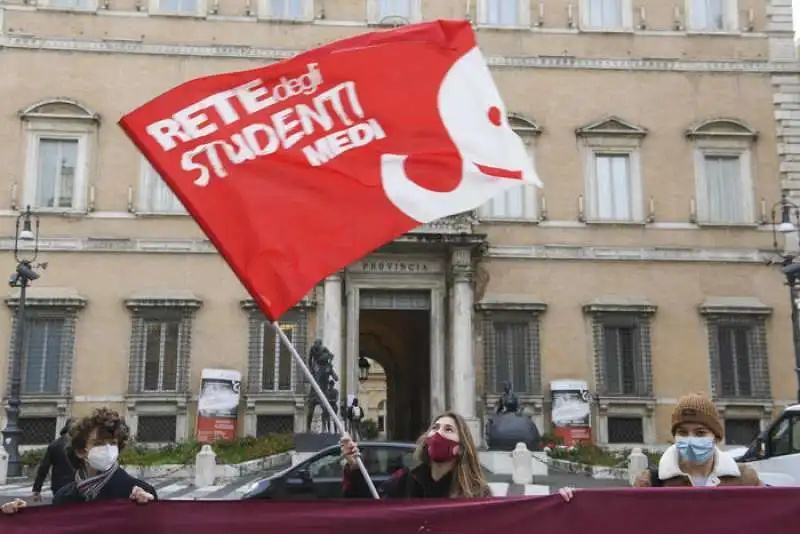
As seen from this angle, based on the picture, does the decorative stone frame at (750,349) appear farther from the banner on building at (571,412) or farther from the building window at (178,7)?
the building window at (178,7)

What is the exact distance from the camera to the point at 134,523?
14.3 feet

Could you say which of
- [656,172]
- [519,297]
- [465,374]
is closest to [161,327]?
[465,374]

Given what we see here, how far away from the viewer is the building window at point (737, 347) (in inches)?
898

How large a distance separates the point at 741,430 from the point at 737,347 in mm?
2195

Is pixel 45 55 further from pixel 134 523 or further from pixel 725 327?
pixel 134 523

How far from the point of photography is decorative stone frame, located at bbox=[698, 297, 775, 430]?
22.6m

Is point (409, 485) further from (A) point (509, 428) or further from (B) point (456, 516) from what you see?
(A) point (509, 428)

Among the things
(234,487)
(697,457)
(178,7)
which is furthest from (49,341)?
(697,457)

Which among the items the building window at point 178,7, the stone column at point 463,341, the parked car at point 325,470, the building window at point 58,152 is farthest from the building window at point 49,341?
the parked car at point 325,470

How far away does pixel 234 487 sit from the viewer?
53.5 feet

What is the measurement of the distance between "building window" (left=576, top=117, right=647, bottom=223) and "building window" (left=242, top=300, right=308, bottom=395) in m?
8.78

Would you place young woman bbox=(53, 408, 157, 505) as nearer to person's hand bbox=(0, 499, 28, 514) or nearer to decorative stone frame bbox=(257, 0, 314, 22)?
person's hand bbox=(0, 499, 28, 514)

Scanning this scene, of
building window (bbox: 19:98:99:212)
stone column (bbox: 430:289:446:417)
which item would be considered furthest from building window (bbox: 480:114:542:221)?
building window (bbox: 19:98:99:212)

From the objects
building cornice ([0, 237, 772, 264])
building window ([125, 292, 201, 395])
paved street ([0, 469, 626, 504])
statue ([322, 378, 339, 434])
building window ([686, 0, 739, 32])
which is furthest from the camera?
building window ([686, 0, 739, 32])
